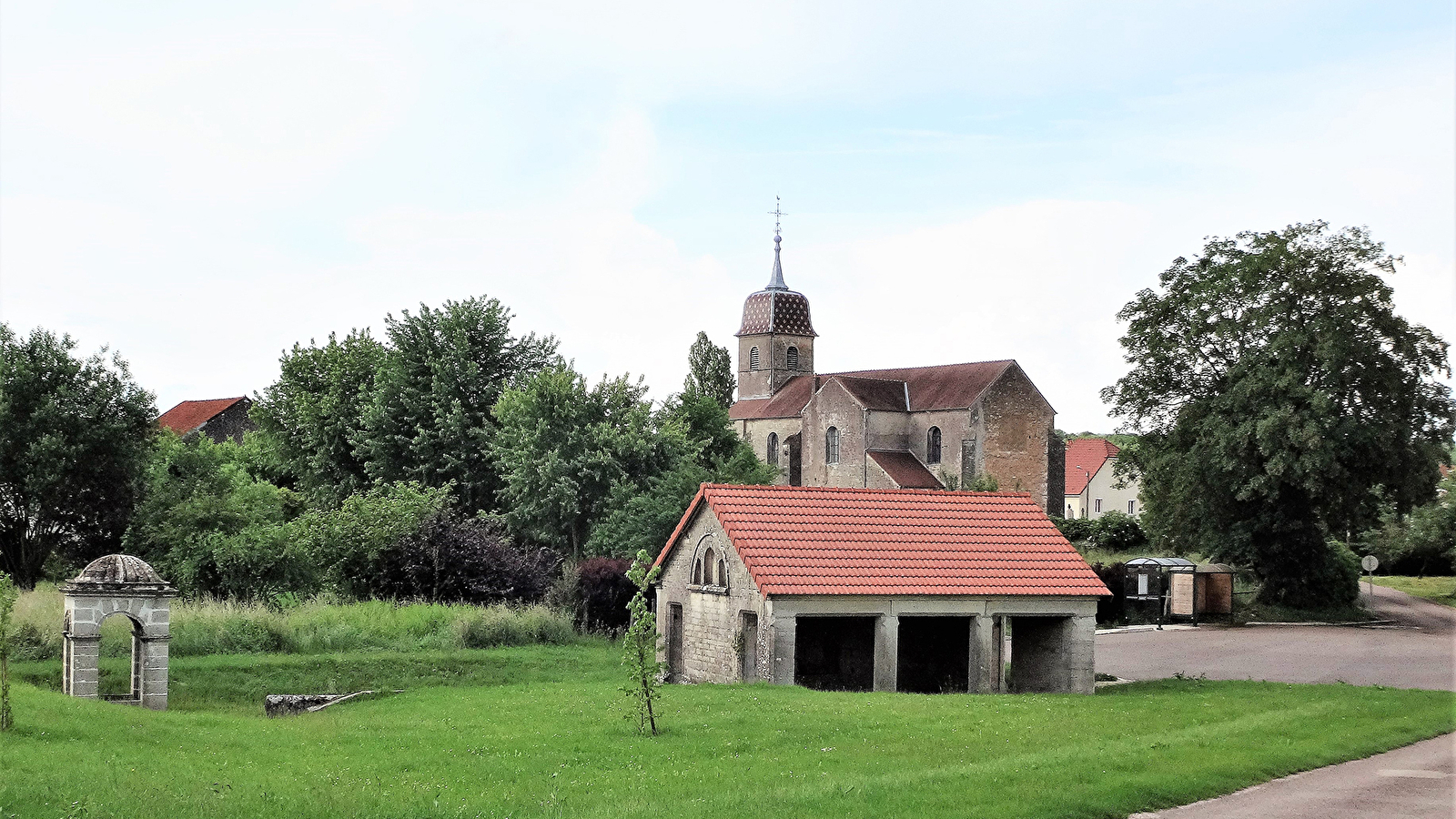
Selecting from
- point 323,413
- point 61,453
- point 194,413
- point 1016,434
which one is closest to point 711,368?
point 1016,434

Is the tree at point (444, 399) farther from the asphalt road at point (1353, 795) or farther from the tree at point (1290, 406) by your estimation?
the asphalt road at point (1353, 795)

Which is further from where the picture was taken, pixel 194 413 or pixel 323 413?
pixel 194 413

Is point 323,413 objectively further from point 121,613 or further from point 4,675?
point 4,675

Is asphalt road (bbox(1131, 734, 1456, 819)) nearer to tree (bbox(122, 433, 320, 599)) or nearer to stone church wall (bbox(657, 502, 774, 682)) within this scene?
stone church wall (bbox(657, 502, 774, 682))

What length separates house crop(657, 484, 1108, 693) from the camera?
25797mm

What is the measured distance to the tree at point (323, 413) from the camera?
178ft

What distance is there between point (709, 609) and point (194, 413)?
56.6 metres

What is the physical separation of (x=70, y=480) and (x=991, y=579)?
2475 centimetres

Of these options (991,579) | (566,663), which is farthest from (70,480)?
(991,579)

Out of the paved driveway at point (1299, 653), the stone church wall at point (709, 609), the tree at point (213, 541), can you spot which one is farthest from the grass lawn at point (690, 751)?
the tree at point (213, 541)

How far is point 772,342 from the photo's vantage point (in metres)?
96.4

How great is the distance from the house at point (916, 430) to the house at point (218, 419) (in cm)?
2750

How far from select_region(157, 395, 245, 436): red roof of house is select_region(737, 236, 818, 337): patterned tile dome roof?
3604cm

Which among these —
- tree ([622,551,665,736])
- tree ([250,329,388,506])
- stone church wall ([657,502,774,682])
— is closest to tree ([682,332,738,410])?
tree ([250,329,388,506])
